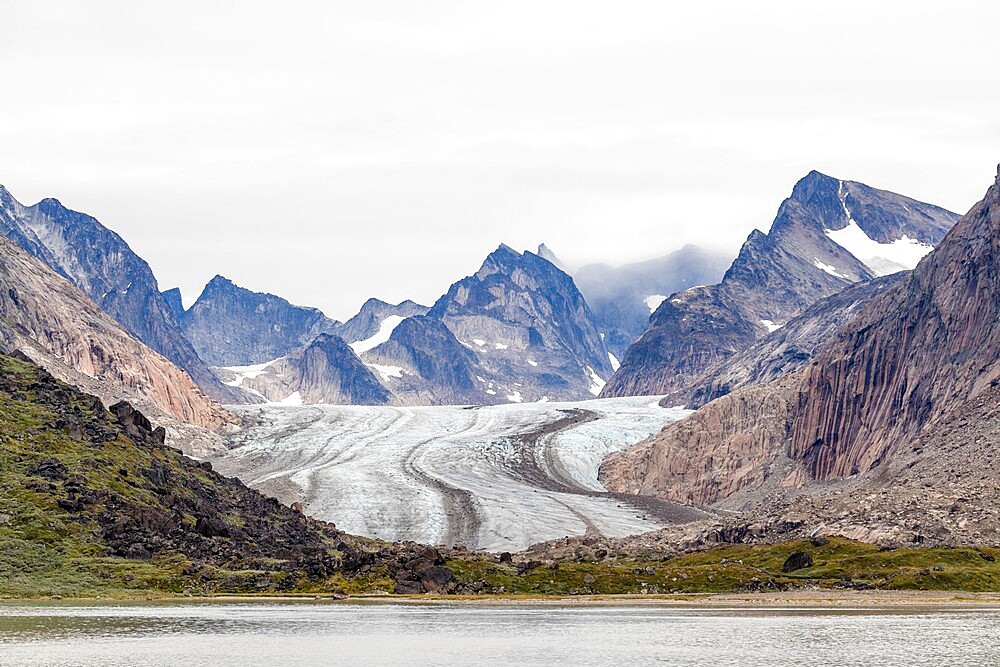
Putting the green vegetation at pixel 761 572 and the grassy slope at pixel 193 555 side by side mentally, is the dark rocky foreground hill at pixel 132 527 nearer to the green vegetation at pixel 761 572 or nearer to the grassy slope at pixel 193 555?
the grassy slope at pixel 193 555

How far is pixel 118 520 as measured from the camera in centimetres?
12394

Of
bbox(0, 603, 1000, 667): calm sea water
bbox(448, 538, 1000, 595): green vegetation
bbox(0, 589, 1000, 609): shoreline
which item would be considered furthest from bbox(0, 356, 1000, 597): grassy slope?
bbox(0, 603, 1000, 667): calm sea water

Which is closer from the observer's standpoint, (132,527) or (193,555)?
(132,527)

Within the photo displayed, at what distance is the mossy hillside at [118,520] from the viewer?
114188 mm

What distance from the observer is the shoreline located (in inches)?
4070

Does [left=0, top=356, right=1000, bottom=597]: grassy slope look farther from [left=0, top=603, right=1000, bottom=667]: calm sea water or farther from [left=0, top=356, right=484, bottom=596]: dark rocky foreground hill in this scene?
[left=0, top=603, right=1000, bottom=667]: calm sea water

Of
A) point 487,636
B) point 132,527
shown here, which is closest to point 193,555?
point 132,527

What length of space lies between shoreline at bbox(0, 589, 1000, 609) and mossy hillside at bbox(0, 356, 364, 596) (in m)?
4.40

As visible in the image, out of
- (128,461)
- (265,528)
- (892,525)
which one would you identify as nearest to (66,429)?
(128,461)

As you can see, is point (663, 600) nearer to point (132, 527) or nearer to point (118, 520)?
point (132, 527)

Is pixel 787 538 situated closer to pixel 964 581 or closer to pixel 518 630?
pixel 964 581

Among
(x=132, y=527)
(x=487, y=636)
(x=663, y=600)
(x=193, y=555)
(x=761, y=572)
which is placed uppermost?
(x=132, y=527)

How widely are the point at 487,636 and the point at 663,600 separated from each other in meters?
37.5

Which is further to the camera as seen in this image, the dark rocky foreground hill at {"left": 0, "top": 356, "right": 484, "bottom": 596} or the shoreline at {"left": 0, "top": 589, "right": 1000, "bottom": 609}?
the dark rocky foreground hill at {"left": 0, "top": 356, "right": 484, "bottom": 596}
